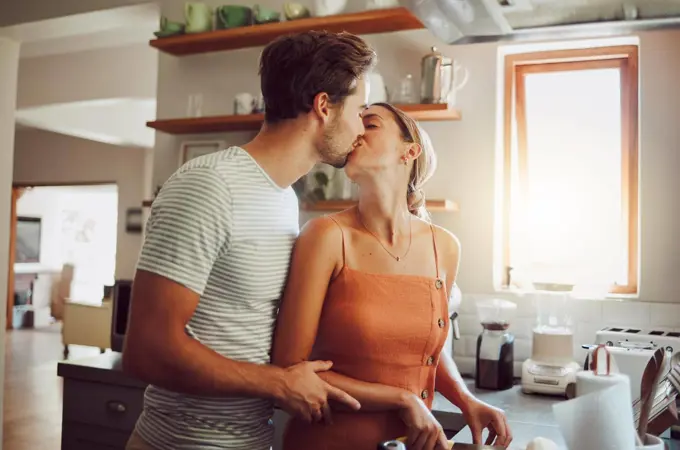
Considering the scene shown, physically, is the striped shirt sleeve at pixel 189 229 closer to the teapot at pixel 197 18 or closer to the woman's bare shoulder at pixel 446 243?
the woman's bare shoulder at pixel 446 243

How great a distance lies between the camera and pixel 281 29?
305 centimetres

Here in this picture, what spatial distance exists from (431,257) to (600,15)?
2.47 feet

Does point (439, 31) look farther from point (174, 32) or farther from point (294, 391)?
point (174, 32)

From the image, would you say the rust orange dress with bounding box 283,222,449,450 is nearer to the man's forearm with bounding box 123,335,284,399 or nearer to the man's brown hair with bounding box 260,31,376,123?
the man's forearm with bounding box 123,335,284,399

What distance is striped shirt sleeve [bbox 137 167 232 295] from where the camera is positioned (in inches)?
49.1

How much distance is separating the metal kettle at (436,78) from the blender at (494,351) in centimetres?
86

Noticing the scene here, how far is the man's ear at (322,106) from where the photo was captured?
1446 millimetres

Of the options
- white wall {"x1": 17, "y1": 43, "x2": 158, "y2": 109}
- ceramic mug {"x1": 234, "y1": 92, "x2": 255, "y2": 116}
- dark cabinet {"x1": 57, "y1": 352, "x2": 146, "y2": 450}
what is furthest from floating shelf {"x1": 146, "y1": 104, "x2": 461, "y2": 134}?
white wall {"x1": 17, "y1": 43, "x2": 158, "y2": 109}

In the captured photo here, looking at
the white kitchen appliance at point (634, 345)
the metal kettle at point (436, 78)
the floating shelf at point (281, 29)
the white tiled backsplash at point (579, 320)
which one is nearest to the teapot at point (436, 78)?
the metal kettle at point (436, 78)

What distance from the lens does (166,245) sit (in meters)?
1.25

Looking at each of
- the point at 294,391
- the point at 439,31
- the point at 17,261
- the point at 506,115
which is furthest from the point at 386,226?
the point at 17,261

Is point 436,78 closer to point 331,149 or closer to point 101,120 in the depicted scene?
point 331,149

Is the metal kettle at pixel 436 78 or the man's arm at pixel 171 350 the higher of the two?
the metal kettle at pixel 436 78

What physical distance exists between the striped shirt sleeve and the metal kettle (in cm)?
163
